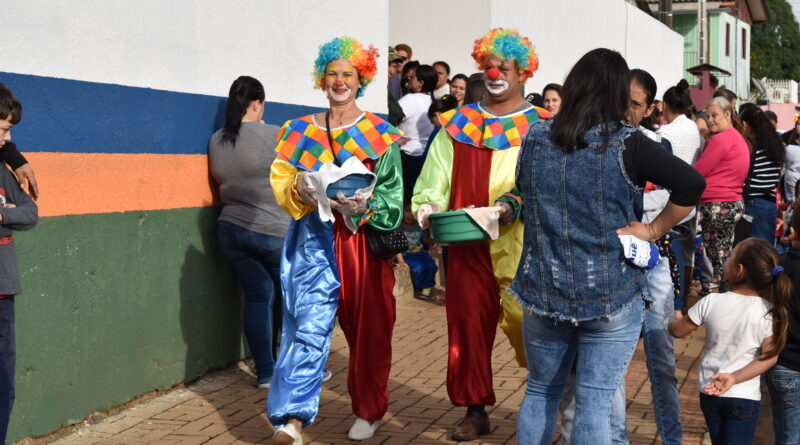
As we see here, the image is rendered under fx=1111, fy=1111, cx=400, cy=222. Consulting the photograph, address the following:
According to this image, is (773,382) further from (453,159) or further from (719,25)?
(719,25)

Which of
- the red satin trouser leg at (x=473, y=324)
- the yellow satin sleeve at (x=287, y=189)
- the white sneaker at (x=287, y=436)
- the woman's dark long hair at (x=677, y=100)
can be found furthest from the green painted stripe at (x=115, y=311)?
the woman's dark long hair at (x=677, y=100)

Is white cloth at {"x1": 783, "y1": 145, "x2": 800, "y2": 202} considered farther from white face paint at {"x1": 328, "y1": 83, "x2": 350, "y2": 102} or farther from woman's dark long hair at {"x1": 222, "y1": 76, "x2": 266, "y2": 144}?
white face paint at {"x1": 328, "y1": 83, "x2": 350, "y2": 102}

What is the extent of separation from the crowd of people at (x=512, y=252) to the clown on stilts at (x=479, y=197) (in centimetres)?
1

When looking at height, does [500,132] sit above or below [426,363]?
above

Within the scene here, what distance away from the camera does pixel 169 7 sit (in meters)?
6.52

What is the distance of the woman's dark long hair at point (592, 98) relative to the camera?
3867 mm

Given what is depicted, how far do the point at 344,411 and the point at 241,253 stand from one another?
49.1 inches

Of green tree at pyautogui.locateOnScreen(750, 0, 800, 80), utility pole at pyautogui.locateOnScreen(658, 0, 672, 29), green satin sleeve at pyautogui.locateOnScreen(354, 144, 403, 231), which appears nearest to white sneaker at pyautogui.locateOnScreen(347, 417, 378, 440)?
green satin sleeve at pyautogui.locateOnScreen(354, 144, 403, 231)

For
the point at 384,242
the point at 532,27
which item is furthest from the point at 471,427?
the point at 532,27

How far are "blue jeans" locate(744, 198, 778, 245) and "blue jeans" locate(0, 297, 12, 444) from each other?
7244 millimetres

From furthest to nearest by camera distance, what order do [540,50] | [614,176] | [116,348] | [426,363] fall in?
[540,50] → [426,363] → [116,348] → [614,176]

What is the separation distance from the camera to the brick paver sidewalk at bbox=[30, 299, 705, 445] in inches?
227

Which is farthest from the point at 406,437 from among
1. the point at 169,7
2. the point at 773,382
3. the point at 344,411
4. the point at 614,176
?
the point at 169,7

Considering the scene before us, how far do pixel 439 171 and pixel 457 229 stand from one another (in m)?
0.62
